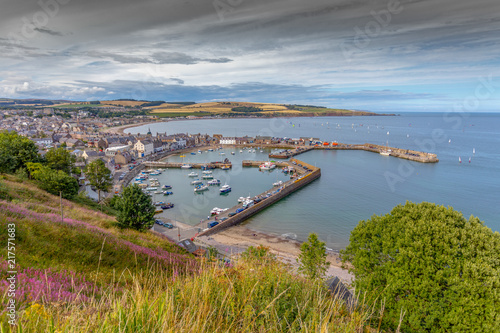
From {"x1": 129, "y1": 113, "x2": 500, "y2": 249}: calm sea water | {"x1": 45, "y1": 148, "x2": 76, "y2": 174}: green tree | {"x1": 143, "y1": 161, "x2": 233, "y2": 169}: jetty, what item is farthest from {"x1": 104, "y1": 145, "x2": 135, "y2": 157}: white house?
{"x1": 45, "y1": 148, "x2": 76, "y2": 174}: green tree

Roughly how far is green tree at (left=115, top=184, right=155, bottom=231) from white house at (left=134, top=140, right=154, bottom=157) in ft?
138

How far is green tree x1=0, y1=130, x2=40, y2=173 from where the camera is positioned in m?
18.4

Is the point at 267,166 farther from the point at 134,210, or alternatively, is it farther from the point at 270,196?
the point at 134,210

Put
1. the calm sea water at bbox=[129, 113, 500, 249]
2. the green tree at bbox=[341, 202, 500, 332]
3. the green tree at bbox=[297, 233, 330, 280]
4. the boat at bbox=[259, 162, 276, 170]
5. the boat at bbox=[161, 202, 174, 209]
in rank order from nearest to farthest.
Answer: the green tree at bbox=[341, 202, 500, 332], the green tree at bbox=[297, 233, 330, 280], the calm sea water at bbox=[129, 113, 500, 249], the boat at bbox=[161, 202, 174, 209], the boat at bbox=[259, 162, 276, 170]

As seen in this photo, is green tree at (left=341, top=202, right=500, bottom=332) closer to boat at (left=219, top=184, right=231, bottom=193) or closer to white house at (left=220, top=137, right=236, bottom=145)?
boat at (left=219, top=184, right=231, bottom=193)

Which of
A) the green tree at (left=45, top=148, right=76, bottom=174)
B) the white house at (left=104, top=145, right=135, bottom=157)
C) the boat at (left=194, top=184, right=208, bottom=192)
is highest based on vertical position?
the green tree at (left=45, top=148, right=76, bottom=174)

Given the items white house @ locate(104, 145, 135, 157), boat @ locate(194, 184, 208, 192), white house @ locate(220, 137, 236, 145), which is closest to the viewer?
boat @ locate(194, 184, 208, 192)

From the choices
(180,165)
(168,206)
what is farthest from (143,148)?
(168,206)

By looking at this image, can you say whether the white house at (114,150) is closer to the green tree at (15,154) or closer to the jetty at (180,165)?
the jetty at (180,165)

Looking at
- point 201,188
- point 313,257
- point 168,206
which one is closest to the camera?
point 313,257

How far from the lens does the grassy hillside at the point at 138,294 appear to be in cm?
224

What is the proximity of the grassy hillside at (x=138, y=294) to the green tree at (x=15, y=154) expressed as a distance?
15.6m

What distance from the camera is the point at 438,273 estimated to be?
7.02 meters

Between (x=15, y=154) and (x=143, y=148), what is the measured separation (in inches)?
1291
